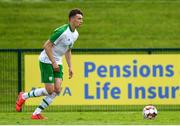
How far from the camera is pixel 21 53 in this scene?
1891cm

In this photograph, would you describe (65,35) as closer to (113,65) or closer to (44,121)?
(44,121)

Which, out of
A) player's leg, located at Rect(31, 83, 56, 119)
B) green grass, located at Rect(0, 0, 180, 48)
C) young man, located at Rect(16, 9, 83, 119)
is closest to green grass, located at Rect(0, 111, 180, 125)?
player's leg, located at Rect(31, 83, 56, 119)

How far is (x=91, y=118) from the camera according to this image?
1625 cm

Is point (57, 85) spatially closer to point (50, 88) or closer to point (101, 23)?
point (50, 88)

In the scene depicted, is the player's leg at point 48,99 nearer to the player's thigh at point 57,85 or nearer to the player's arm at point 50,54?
the player's thigh at point 57,85

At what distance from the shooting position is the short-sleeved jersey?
50.6 feet

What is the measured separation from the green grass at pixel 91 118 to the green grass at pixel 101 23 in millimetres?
8883

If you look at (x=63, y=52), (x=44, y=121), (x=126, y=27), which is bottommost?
(x=44, y=121)

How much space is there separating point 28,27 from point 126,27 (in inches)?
132

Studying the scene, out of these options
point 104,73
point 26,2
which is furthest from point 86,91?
point 26,2

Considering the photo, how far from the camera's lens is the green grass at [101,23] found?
2686 centimetres

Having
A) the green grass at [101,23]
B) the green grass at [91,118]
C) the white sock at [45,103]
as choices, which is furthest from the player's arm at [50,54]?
the green grass at [101,23]

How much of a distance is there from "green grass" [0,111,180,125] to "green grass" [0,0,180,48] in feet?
29.1

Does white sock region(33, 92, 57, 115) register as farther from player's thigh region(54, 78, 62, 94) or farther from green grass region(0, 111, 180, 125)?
green grass region(0, 111, 180, 125)
